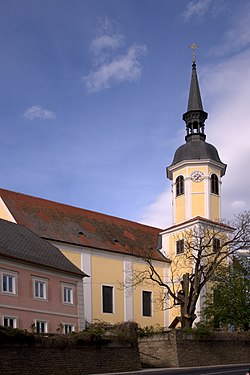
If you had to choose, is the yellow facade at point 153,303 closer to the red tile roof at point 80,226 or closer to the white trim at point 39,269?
the red tile roof at point 80,226

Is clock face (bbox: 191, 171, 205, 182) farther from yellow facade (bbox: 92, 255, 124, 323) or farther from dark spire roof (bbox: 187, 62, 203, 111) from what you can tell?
yellow facade (bbox: 92, 255, 124, 323)

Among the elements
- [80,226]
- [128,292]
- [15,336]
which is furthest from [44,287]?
[128,292]

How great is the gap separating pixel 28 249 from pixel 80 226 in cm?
1599

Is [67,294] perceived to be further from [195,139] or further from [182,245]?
[195,139]

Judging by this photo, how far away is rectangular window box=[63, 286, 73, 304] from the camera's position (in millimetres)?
34906

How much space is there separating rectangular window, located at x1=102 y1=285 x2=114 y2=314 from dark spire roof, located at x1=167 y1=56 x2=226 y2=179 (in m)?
14.7

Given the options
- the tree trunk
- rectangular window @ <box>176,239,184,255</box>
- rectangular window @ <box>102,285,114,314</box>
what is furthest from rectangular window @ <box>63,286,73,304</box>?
rectangular window @ <box>176,239,184,255</box>

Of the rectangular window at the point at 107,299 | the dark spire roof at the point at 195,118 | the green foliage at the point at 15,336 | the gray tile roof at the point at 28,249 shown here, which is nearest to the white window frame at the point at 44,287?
the gray tile roof at the point at 28,249

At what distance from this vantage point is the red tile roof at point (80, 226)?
4534 cm

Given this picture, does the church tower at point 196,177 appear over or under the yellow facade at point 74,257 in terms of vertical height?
over

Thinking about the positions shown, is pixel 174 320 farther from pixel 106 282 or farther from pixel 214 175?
pixel 214 175

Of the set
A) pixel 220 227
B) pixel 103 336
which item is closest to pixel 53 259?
pixel 103 336

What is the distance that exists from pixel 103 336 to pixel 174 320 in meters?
Answer: 28.5

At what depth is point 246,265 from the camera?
4612cm
